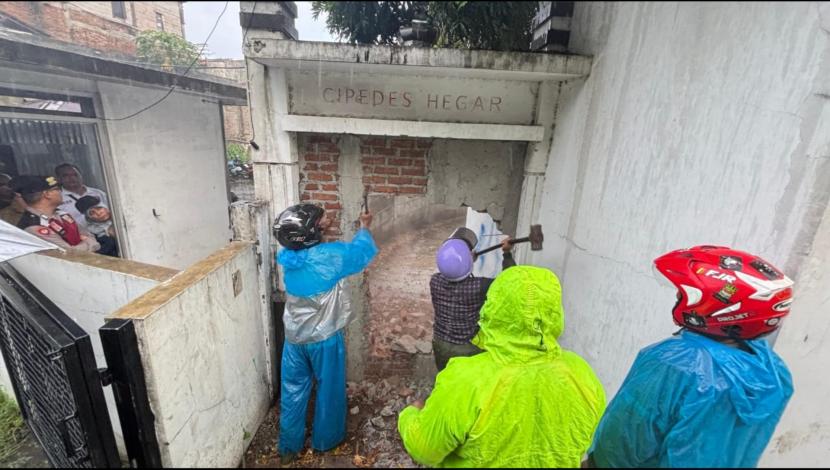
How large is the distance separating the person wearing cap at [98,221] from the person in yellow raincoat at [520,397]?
14.4ft

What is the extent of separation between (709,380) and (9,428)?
4520 millimetres

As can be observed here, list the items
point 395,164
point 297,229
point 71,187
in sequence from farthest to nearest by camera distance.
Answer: point 71,187 → point 395,164 → point 297,229

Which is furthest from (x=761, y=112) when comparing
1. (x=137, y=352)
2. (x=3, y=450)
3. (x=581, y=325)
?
(x=3, y=450)

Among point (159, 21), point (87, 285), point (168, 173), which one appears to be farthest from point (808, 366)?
point (168, 173)

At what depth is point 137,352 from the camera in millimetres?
1549

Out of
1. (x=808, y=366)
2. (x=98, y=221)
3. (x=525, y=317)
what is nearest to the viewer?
(x=525, y=317)

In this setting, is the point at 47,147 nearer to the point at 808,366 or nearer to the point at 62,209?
the point at 62,209

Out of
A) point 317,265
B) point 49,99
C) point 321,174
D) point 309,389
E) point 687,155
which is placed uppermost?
point 49,99

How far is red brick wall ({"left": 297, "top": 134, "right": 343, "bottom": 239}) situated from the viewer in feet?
9.46

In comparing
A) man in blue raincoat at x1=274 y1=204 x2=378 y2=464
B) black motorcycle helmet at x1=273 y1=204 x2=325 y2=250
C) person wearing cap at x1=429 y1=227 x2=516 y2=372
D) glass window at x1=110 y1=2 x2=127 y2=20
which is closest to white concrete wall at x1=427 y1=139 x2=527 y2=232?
person wearing cap at x1=429 y1=227 x2=516 y2=372

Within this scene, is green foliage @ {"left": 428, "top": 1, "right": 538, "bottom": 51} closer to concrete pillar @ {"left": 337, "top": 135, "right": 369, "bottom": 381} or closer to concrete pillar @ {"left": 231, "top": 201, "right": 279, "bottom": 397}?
concrete pillar @ {"left": 337, "top": 135, "right": 369, "bottom": 381}

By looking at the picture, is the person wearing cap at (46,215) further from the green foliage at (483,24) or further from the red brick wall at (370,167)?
the green foliage at (483,24)

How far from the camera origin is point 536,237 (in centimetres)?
295

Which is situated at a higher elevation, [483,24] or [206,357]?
[483,24]
